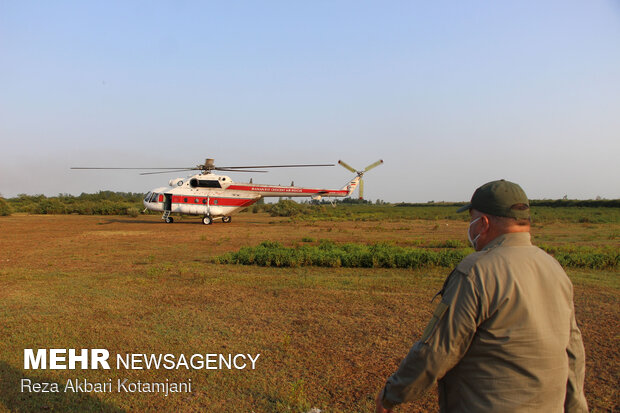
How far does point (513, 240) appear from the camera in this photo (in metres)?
2.00

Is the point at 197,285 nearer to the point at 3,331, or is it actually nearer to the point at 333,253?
the point at 3,331

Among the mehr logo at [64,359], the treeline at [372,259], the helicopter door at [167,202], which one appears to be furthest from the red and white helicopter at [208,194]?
the mehr logo at [64,359]

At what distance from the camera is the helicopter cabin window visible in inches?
1117

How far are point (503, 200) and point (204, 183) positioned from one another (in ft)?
90.9

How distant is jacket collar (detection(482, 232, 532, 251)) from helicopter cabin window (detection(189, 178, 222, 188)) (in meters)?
27.2

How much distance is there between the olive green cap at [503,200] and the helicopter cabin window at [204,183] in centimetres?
2713

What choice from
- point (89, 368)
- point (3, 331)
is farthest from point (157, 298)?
point (89, 368)

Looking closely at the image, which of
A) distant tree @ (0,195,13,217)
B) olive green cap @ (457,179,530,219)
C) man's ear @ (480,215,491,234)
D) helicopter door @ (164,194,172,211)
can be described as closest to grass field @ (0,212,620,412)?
man's ear @ (480,215,491,234)

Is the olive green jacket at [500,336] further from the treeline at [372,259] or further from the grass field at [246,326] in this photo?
the treeline at [372,259]

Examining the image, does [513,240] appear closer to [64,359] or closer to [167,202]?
[64,359]

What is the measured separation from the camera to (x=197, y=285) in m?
8.67

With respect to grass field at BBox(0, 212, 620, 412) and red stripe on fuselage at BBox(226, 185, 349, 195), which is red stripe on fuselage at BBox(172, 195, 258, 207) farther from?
grass field at BBox(0, 212, 620, 412)

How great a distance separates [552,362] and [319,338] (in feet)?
12.9

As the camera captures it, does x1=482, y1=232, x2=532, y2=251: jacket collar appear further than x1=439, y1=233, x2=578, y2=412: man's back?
Yes
